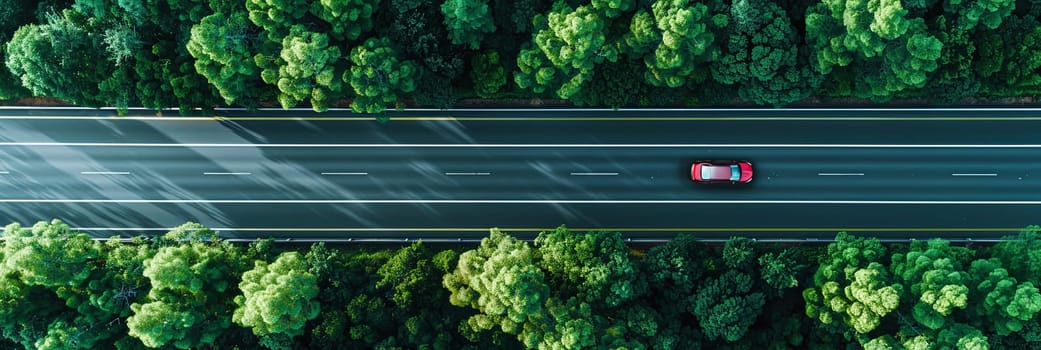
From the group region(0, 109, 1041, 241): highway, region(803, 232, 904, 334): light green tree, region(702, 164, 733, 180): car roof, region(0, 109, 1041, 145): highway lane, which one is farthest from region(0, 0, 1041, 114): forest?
region(803, 232, 904, 334): light green tree

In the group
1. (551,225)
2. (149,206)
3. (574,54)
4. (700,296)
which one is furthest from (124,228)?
(700,296)

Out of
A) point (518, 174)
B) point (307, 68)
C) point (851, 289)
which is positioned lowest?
point (851, 289)

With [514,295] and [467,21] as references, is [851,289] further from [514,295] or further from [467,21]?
[467,21]

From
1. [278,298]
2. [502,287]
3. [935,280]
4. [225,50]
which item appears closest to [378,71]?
[225,50]

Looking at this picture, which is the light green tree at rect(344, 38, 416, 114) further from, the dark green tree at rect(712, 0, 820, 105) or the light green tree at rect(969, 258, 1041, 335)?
the light green tree at rect(969, 258, 1041, 335)

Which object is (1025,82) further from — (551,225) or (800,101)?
(551,225)

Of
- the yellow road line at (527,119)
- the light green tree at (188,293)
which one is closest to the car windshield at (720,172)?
the yellow road line at (527,119)

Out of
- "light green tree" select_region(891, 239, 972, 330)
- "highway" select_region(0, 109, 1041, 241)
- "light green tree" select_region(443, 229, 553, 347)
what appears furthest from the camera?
"highway" select_region(0, 109, 1041, 241)
